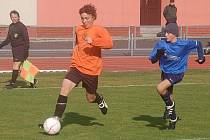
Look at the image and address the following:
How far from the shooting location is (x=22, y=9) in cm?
3997

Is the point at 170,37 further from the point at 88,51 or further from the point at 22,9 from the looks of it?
the point at 22,9

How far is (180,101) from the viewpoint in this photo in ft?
46.3

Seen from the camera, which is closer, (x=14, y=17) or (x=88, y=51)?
(x=88, y=51)

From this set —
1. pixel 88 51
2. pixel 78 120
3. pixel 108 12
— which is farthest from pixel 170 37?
pixel 108 12

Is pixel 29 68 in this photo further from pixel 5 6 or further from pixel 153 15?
pixel 153 15

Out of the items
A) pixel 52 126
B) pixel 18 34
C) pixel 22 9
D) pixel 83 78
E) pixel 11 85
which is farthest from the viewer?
pixel 22 9

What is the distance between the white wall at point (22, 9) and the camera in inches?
1556

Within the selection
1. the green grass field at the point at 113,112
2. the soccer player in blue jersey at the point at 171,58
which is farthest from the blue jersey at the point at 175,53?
the green grass field at the point at 113,112

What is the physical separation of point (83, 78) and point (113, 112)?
7.18ft

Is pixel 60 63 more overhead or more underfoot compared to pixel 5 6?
more underfoot

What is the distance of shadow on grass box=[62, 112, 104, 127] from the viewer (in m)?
11.1

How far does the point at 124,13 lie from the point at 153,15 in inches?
146

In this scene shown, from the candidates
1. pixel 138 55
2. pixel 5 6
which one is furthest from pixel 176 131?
pixel 5 6

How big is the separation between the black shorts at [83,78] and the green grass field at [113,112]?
2.16 ft
